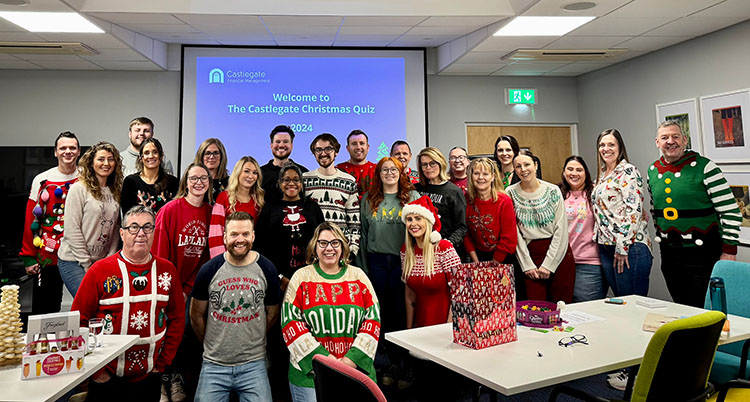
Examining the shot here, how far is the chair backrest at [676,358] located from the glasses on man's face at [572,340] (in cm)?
39

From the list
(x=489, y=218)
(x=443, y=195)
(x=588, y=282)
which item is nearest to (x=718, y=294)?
(x=588, y=282)

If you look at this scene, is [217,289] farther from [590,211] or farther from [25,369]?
[590,211]

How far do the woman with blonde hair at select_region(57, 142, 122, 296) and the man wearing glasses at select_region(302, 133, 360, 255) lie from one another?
4.21 ft

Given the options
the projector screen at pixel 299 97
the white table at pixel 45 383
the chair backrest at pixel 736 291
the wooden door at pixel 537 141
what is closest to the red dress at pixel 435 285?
the chair backrest at pixel 736 291

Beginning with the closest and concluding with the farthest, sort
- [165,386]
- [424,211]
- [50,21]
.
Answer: [165,386] → [424,211] → [50,21]

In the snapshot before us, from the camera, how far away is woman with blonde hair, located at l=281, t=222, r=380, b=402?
90.7 inches

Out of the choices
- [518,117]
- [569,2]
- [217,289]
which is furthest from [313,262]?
[518,117]

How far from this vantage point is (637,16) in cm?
408

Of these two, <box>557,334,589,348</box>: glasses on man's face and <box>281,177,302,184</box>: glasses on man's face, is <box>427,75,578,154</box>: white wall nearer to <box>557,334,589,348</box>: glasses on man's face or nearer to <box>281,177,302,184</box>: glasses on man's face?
<box>281,177,302,184</box>: glasses on man's face

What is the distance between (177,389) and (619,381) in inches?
113

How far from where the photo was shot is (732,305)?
247 centimetres

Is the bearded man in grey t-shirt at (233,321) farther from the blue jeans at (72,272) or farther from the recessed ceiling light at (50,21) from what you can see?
the recessed ceiling light at (50,21)

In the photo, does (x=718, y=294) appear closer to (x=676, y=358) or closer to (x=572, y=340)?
(x=572, y=340)

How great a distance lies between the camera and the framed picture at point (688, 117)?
4.65 metres
